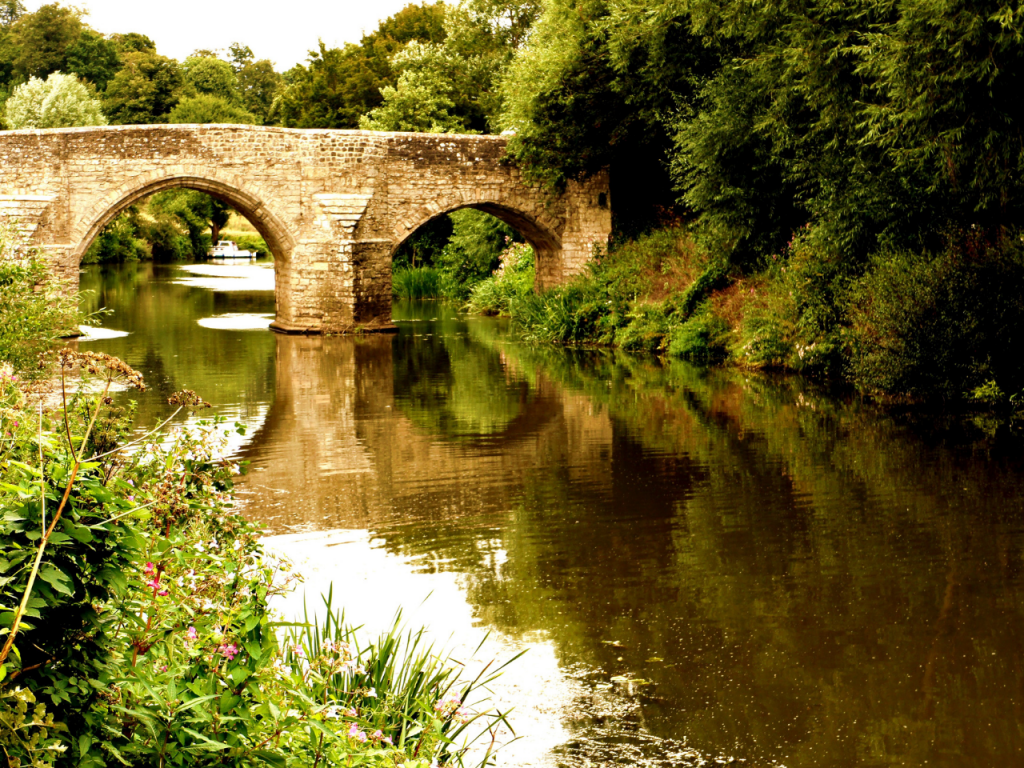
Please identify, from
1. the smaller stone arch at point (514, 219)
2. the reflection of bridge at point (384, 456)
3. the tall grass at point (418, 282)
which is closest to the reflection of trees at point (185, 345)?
the reflection of bridge at point (384, 456)

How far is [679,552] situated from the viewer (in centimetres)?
645

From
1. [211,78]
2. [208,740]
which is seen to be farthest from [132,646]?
[211,78]

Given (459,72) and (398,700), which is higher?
(459,72)

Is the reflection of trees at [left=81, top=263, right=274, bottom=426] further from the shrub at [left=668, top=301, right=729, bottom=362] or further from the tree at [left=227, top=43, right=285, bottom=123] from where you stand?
the tree at [left=227, top=43, right=285, bottom=123]

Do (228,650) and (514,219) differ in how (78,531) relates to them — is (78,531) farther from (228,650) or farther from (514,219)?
(514,219)

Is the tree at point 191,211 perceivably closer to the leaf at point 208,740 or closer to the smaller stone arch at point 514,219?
the smaller stone arch at point 514,219

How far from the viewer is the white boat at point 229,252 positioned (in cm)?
5509

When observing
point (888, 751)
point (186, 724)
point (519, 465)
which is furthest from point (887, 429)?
point (186, 724)

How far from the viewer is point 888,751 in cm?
402

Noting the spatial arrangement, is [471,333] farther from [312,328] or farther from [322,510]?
[322,510]

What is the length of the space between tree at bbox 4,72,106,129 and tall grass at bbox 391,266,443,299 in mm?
19377

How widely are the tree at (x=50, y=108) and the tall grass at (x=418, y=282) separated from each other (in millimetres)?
19377

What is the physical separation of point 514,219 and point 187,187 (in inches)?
246

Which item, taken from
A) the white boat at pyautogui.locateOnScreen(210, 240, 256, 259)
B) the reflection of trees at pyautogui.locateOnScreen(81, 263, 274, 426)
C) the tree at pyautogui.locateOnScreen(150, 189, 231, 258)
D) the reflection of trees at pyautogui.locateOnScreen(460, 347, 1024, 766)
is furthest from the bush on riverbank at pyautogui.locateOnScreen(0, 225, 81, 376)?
the white boat at pyautogui.locateOnScreen(210, 240, 256, 259)
